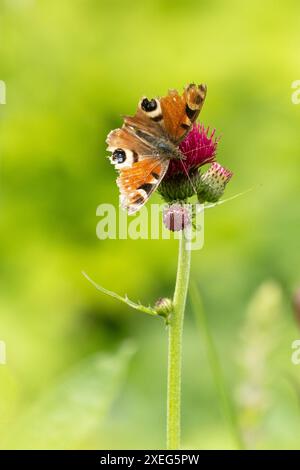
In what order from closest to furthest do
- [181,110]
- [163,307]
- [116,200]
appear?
[163,307] < [181,110] < [116,200]

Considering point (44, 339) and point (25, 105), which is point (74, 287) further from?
point (25, 105)

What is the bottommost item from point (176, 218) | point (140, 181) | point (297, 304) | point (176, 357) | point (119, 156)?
point (176, 357)

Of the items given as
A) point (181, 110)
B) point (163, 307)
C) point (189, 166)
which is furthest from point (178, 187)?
point (163, 307)

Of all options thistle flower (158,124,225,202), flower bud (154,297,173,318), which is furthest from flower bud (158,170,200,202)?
flower bud (154,297,173,318)

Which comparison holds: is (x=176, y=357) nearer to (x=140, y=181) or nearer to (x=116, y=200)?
(x=140, y=181)

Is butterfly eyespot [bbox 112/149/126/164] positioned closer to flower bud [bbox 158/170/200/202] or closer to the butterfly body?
the butterfly body
